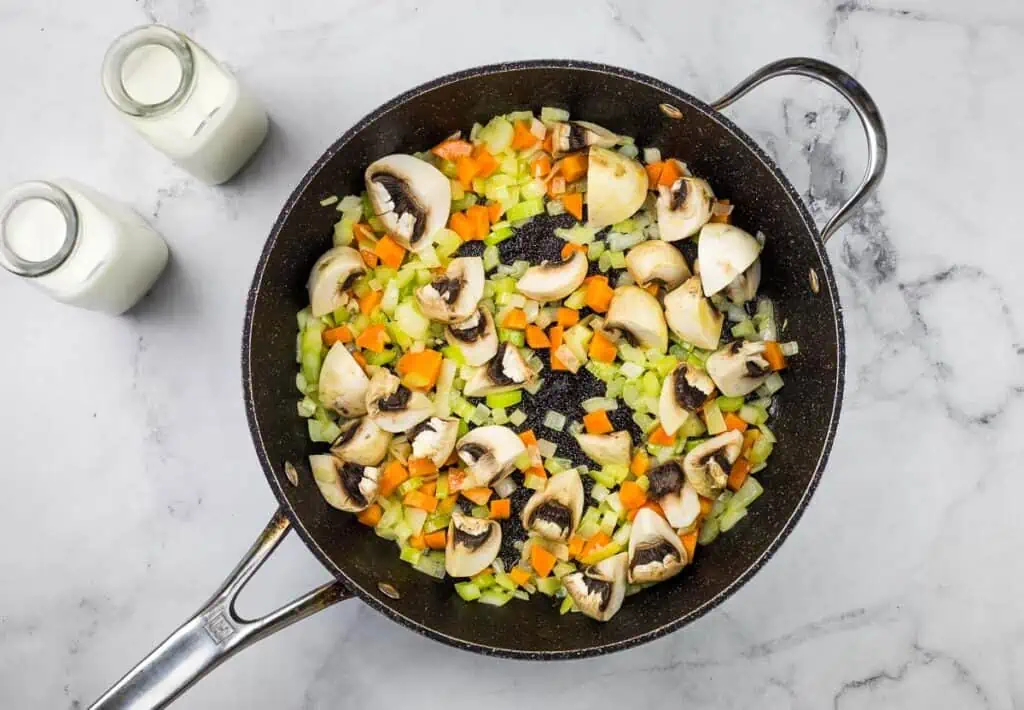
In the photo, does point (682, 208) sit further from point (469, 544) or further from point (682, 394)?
point (469, 544)

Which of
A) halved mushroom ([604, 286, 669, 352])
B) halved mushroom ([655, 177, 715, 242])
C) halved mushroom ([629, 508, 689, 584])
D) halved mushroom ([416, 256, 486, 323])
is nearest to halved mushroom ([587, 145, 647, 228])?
halved mushroom ([655, 177, 715, 242])

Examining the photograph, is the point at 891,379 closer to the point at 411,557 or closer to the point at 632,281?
the point at 632,281

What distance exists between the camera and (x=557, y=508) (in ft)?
6.39

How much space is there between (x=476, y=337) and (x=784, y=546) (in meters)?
0.82

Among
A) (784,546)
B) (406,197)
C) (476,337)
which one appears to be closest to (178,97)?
(406,197)

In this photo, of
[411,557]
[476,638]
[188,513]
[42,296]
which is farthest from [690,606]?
[42,296]

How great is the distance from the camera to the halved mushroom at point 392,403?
6.30 ft

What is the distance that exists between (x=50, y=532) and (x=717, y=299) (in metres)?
1.54

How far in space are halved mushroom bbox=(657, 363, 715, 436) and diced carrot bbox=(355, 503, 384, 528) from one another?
61 centimetres

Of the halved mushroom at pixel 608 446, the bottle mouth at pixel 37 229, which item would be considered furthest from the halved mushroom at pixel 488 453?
the bottle mouth at pixel 37 229

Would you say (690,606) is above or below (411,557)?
below

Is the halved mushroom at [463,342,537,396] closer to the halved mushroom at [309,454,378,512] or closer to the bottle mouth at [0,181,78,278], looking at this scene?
the halved mushroom at [309,454,378,512]

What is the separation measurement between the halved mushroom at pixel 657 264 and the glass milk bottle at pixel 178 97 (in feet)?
2.79

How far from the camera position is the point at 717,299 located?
2057 mm
